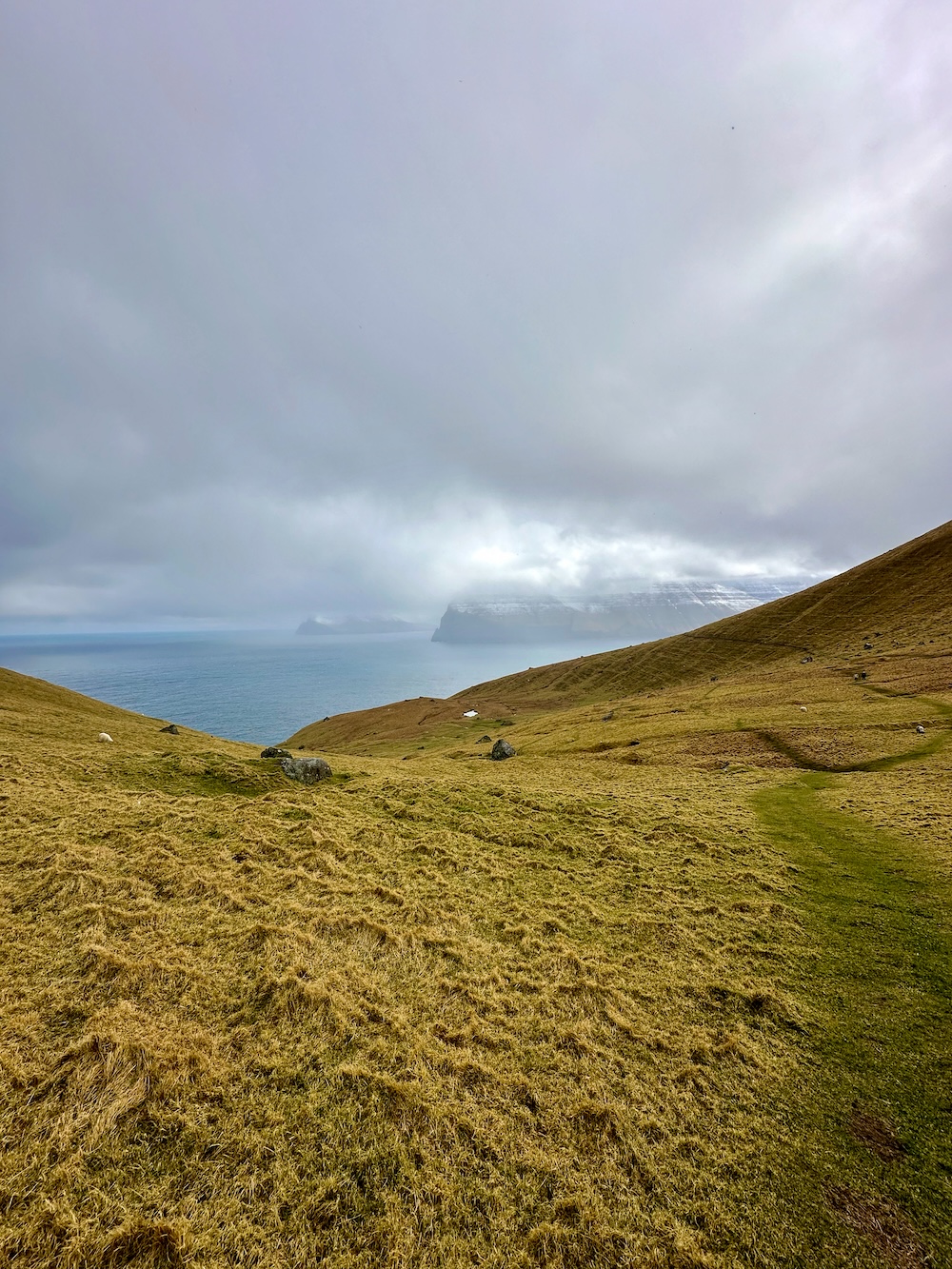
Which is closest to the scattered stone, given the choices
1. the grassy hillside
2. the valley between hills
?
the valley between hills

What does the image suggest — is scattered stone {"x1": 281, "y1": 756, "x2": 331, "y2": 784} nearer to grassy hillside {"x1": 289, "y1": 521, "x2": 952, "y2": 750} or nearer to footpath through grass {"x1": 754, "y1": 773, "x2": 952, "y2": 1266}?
footpath through grass {"x1": 754, "y1": 773, "x2": 952, "y2": 1266}

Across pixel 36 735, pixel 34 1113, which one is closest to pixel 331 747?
pixel 36 735

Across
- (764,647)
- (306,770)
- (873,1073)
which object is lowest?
(873,1073)

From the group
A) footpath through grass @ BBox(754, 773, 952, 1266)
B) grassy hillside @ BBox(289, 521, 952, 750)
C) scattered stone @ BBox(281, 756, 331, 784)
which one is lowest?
footpath through grass @ BBox(754, 773, 952, 1266)

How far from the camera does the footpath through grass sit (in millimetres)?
4910

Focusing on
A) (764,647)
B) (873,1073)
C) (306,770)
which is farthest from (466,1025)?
(764,647)

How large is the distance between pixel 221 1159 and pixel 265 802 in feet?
38.3

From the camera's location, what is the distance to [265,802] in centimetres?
1596

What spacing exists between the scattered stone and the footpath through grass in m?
17.4

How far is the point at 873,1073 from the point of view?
22.2ft

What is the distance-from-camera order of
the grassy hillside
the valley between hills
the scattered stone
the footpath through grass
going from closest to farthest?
the valley between hills, the footpath through grass, the scattered stone, the grassy hillside

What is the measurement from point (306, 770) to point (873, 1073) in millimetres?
18820

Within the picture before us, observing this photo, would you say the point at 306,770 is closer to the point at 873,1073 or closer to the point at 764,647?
the point at 873,1073

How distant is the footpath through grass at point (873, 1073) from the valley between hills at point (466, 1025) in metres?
0.04
